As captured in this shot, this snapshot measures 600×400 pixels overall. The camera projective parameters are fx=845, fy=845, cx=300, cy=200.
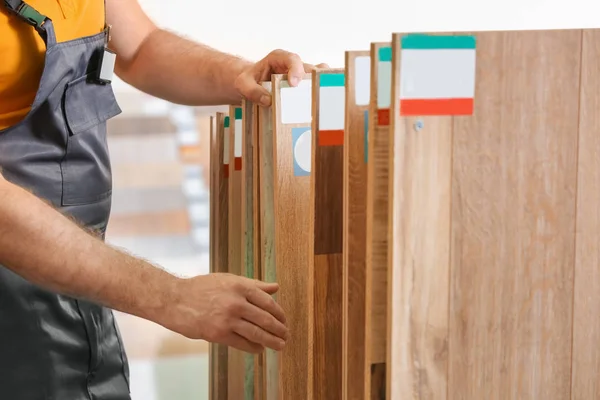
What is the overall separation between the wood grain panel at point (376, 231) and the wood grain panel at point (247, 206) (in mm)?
500

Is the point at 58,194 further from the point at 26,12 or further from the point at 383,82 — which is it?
the point at 383,82

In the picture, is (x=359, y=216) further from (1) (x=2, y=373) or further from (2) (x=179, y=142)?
(2) (x=179, y=142)

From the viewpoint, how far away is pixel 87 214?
140cm

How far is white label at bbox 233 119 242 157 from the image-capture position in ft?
4.83

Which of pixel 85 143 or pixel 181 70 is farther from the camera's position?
pixel 181 70

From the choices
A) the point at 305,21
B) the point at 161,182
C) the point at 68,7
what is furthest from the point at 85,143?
the point at 161,182

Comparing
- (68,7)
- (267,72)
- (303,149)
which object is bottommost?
(303,149)

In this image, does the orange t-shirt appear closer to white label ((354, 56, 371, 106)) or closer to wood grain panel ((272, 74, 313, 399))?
wood grain panel ((272, 74, 313, 399))

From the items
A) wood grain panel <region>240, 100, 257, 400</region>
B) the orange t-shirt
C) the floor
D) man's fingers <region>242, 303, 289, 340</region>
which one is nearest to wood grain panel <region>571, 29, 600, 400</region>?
man's fingers <region>242, 303, 289, 340</region>

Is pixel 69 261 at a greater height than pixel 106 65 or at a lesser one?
lesser

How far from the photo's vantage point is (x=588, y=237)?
2.85 ft

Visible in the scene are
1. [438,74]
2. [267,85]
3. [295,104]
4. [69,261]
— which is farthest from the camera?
[267,85]

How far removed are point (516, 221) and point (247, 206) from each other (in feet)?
2.00

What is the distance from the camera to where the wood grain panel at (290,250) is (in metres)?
1.20
